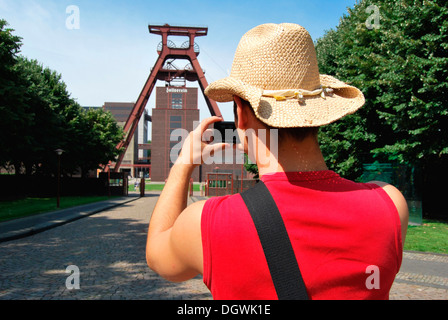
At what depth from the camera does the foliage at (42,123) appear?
61.2 feet

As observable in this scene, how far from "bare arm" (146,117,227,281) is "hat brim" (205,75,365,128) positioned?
0.63ft

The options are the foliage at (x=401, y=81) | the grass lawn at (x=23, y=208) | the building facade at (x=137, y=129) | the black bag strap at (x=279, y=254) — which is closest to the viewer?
the black bag strap at (x=279, y=254)

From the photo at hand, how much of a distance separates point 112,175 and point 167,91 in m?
A: 48.8

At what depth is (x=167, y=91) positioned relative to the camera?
8219cm

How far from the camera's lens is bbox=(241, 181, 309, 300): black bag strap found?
3.25 feet

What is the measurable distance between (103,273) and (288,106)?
6301 mm

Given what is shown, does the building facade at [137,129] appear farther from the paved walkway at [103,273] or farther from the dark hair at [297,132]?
the dark hair at [297,132]

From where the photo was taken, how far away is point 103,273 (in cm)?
636

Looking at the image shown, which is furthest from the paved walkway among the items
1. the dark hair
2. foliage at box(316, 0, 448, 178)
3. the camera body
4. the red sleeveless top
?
foliage at box(316, 0, 448, 178)

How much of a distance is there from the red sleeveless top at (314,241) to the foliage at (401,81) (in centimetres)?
1319

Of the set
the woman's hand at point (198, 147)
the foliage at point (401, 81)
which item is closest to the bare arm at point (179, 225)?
the woman's hand at point (198, 147)

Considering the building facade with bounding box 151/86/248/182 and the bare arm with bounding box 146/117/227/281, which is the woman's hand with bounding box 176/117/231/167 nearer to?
the bare arm with bounding box 146/117/227/281
